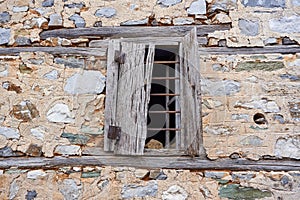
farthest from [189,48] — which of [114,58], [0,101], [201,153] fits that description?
[0,101]

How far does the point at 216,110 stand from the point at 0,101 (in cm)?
197

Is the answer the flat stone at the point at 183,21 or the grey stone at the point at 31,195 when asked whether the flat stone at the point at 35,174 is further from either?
the flat stone at the point at 183,21

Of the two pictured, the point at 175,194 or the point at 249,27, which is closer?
the point at 175,194

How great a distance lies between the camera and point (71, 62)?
3555mm

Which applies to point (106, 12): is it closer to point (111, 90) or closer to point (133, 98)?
point (111, 90)

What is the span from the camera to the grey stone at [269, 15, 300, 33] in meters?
3.52

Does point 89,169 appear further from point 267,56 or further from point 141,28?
point 267,56

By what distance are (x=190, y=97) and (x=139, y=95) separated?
457mm

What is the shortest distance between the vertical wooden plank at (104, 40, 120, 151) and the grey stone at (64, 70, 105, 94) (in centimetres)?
8

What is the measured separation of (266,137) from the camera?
327 cm

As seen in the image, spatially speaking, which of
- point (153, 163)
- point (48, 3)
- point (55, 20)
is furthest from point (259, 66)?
point (48, 3)

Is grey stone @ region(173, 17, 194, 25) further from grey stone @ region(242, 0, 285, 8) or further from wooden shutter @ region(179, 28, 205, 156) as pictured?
grey stone @ region(242, 0, 285, 8)

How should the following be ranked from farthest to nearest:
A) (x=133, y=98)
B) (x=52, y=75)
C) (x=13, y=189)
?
(x=52, y=75) < (x=133, y=98) < (x=13, y=189)

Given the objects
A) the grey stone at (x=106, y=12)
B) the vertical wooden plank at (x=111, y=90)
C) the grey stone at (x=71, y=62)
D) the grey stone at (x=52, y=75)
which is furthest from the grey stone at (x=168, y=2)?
the grey stone at (x=52, y=75)
